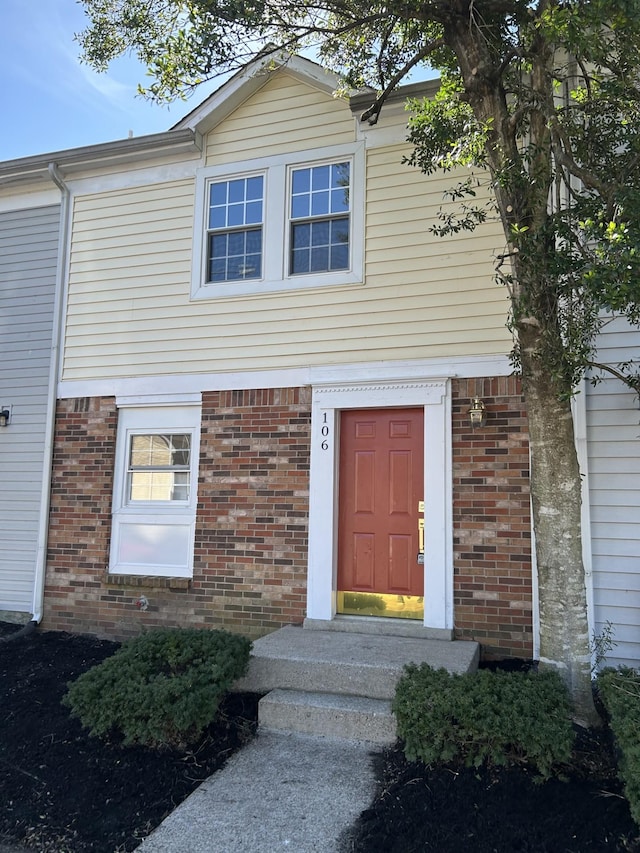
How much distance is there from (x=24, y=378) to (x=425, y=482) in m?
4.88

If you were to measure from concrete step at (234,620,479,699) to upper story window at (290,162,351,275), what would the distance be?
3.57 metres

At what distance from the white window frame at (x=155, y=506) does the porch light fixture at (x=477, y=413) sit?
283 centimetres

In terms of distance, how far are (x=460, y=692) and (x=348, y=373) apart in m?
3.15

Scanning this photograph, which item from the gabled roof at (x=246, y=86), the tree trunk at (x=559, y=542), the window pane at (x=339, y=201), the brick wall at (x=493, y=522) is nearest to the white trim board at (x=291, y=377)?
the brick wall at (x=493, y=522)

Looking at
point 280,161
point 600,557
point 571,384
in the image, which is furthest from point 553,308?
point 280,161

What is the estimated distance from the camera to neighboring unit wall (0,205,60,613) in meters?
7.23

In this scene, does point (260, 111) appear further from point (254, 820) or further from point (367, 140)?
point (254, 820)

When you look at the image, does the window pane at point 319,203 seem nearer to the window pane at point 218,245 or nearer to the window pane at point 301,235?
the window pane at point 301,235

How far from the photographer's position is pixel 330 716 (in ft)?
13.8

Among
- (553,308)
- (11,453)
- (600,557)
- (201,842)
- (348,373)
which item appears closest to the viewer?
(201,842)

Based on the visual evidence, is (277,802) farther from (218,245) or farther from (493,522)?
(218,245)

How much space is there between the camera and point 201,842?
123 inches

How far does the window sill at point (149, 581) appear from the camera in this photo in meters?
6.42

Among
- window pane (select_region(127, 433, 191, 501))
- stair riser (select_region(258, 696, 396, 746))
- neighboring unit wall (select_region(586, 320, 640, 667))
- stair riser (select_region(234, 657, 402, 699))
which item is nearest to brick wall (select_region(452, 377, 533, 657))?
neighboring unit wall (select_region(586, 320, 640, 667))
